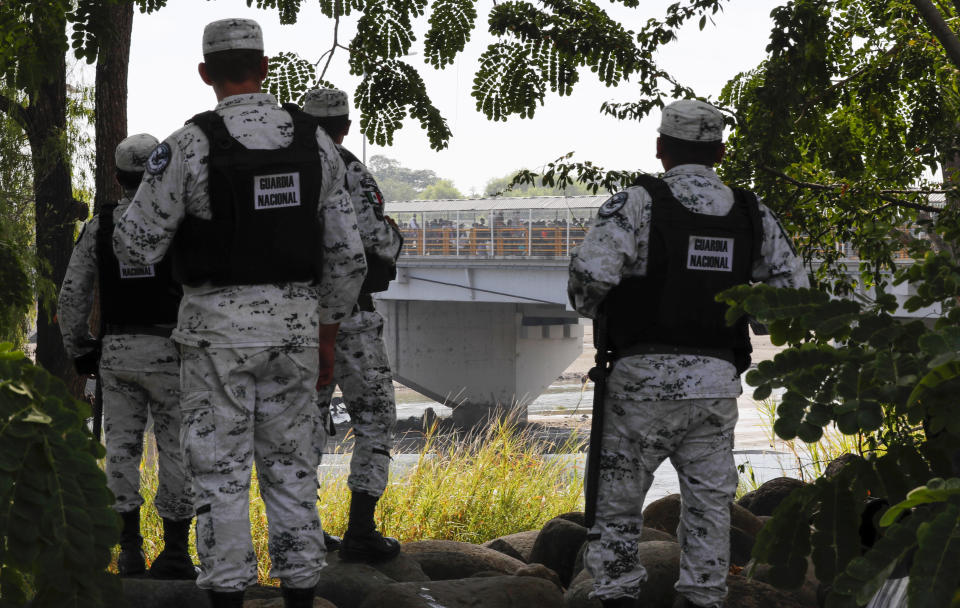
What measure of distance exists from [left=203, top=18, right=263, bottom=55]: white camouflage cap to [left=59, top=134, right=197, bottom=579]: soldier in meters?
0.99

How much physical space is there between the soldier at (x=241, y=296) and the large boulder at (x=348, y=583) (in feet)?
2.28

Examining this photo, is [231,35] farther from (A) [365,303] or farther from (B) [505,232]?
(B) [505,232]

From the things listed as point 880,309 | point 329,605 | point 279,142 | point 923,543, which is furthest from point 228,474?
point 923,543

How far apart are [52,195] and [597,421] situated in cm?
684

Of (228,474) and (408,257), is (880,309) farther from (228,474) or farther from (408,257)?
(408,257)

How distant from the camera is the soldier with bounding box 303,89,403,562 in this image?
402 cm

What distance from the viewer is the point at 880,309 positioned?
1.68 meters

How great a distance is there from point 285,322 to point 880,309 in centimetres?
180

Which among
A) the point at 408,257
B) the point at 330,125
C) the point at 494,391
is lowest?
the point at 494,391

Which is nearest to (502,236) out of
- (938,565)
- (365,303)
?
(365,303)

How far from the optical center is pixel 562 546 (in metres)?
4.68

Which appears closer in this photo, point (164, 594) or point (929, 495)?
point (929, 495)

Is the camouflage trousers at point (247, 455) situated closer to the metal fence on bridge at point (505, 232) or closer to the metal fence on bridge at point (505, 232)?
the metal fence on bridge at point (505, 232)

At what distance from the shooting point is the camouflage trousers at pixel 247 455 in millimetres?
2883
